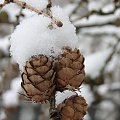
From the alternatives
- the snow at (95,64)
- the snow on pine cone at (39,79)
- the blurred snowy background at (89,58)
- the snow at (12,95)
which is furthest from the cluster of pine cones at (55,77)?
the snow at (12,95)

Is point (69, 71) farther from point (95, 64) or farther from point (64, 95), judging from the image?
point (95, 64)

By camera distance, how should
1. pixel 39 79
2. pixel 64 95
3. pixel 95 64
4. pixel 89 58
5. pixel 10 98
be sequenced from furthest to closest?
pixel 10 98, pixel 89 58, pixel 95 64, pixel 64 95, pixel 39 79

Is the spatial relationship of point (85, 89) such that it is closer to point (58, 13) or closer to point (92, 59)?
point (92, 59)

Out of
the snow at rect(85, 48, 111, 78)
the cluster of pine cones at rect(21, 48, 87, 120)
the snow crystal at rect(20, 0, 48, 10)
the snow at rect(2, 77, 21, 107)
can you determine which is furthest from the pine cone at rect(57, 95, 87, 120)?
the snow at rect(2, 77, 21, 107)

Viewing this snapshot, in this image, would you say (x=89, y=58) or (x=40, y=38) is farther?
(x=89, y=58)

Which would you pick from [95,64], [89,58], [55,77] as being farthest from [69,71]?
[89,58]

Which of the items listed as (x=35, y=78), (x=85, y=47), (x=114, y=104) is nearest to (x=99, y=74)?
(x=114, y=104)

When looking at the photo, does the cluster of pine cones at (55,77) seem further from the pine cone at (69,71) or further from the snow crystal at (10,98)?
the snow crystal at (10,98)
